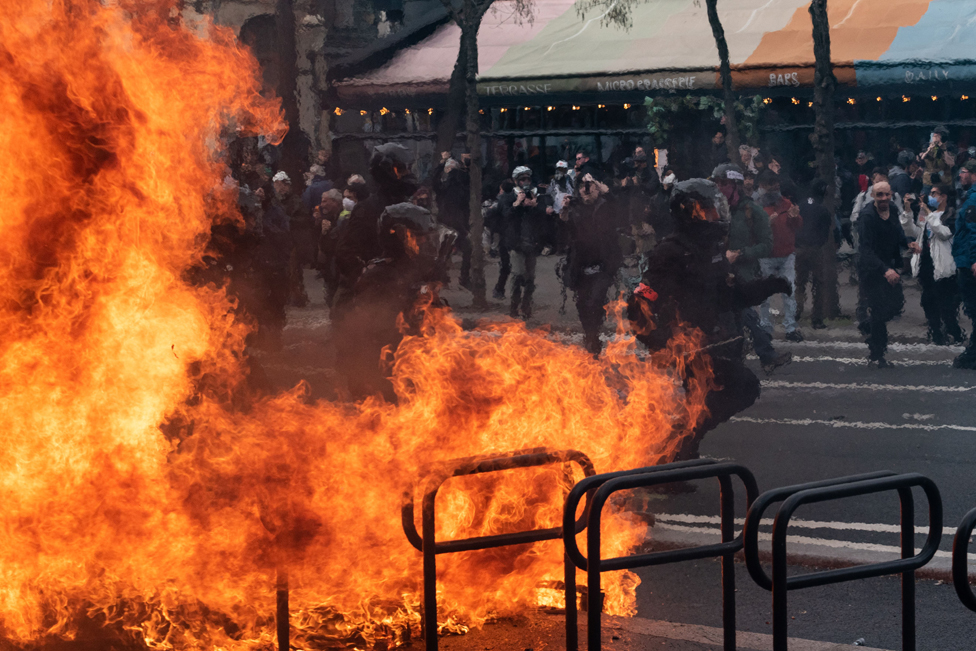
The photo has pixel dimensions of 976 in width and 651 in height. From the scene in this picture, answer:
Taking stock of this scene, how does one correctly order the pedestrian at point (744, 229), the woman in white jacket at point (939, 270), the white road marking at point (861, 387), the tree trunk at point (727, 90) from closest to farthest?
1. the white road marking at point (861, 387)
2. the pedestrian at point (744, 229)
3. the woman in white jacket at point (939, 270)
4. the tree trunk at point (727, 90)

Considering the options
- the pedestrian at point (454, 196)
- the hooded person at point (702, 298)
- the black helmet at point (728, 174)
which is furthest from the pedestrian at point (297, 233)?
the hooded person at point (702, 298)


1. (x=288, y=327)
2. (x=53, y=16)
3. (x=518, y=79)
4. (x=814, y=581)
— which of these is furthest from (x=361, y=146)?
(x=814, y=581)

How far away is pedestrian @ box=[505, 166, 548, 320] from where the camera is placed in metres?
14.2

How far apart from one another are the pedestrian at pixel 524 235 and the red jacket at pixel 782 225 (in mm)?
3096

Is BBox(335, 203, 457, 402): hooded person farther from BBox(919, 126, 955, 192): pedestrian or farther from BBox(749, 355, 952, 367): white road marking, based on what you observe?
BBox(919, 126, 955, 192): pedestrian

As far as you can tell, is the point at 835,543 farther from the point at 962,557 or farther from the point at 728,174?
the point at 728,174

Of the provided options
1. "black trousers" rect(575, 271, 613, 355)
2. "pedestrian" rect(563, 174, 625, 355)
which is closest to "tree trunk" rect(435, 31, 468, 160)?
"pedestrian" rect(563, 174, 625, 355)

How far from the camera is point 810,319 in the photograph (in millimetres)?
14398

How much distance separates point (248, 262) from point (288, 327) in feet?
18.7

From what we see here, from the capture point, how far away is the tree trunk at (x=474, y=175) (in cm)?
1617

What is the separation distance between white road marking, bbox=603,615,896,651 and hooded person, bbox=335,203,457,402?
335 centimetres

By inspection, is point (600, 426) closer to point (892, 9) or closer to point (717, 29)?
point (717, 29)

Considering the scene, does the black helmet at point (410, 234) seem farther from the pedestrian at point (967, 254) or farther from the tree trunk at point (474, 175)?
the tree trunk at point (474, 175)

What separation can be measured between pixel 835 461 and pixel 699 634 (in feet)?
11.5
